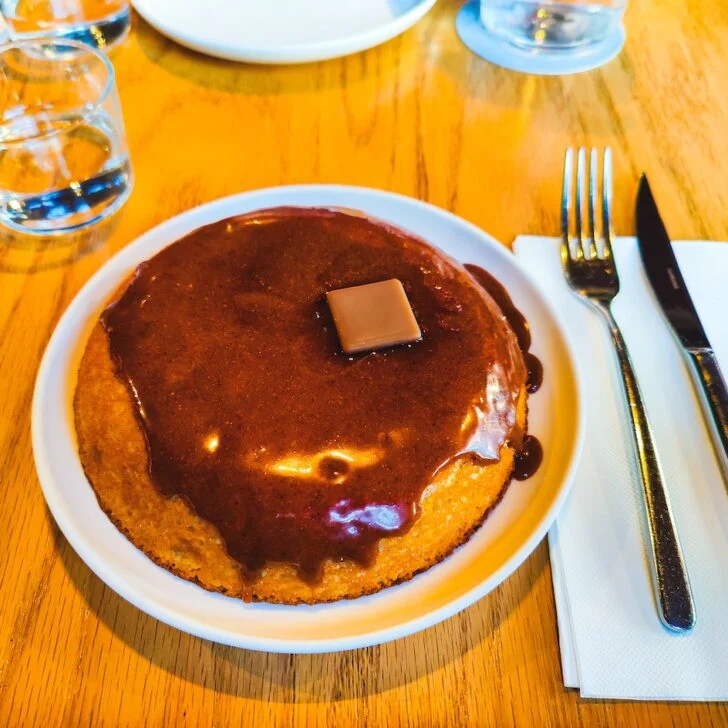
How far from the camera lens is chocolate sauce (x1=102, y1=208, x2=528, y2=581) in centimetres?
95

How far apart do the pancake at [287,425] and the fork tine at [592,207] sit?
442 mm

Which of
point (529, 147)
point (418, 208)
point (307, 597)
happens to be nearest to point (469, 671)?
point (307, 597)

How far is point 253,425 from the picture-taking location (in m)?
0.98

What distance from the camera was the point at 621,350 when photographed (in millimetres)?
1291

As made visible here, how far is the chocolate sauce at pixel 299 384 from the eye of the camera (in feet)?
3.11

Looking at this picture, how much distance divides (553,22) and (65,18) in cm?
144

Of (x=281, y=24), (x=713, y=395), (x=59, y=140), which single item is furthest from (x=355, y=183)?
(x=713, y=395)

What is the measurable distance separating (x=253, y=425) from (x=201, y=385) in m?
0.11

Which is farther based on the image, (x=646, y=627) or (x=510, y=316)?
(x=510, y=316)

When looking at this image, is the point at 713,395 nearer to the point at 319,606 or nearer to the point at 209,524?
the point at 319,606

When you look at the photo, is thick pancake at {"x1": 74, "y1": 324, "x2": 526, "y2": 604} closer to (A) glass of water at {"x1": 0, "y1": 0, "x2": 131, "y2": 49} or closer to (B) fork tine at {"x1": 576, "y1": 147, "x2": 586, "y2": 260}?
(B) fork tine at {"x1": 576, "y1": 147, "x2": 586, "y2": 260}

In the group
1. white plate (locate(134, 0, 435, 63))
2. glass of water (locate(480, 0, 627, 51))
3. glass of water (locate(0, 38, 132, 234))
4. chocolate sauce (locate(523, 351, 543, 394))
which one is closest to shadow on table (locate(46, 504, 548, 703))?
chocolate sauce (locate(523, 351, 543, 394))

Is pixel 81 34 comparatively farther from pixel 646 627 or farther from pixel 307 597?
pixel 646 627

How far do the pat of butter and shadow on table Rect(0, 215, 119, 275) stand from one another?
2.37 ft
